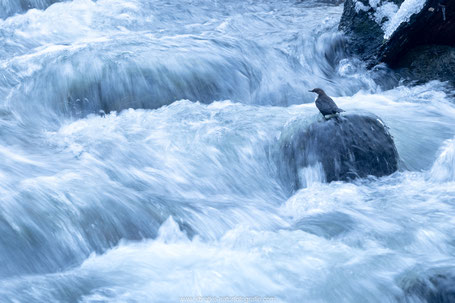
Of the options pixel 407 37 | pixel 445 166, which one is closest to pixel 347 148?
pixel 445 166

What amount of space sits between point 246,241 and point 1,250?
64.3 inches

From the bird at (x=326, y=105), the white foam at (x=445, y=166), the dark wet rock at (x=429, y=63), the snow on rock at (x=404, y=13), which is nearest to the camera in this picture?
the bird at (x=326, y=105)

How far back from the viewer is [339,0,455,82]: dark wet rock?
684cm

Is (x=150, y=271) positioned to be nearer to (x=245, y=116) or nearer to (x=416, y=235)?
(x=416, y=235)

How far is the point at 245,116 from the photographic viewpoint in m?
6.23

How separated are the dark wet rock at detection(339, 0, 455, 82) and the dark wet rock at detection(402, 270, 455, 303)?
3983 millimetres

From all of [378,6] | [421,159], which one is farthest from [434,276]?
[378,6]

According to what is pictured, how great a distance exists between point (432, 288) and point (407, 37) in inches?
170

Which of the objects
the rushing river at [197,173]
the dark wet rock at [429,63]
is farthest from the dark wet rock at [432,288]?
the dark wet rock at [429,63]

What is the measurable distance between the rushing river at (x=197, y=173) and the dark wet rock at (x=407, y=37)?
19 cm

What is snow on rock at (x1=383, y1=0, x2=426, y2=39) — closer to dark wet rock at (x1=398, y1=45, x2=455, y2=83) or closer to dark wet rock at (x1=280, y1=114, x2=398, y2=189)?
dark wet rock at (x1=398, y1=45, x2=455, y2=83)

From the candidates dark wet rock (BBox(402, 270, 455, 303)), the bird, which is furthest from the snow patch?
dark wet rock (BBox(402, 270, 455, 303))

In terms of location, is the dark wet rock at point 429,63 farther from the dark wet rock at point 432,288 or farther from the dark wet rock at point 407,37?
the dark wet rock at point 432,288

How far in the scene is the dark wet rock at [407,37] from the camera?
6.84 metres
